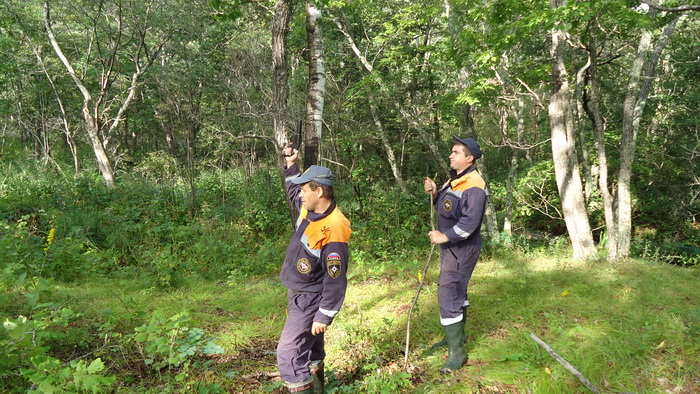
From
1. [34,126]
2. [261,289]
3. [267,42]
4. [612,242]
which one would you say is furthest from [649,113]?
[34,126]

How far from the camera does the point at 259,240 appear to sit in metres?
8.02

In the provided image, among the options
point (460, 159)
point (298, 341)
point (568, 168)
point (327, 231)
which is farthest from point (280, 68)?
point (568, 168)

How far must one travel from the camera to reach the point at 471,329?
4062mm

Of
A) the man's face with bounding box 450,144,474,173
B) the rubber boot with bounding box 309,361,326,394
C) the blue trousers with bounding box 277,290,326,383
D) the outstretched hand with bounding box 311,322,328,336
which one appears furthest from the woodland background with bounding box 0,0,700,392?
the man's face with bounding box 450,144,474,173

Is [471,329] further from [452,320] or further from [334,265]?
[334,265]

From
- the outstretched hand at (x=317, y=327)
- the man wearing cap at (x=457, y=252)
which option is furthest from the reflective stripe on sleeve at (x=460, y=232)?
the outstretched hand at (x=317, y=327)

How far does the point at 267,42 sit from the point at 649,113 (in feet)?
38.6

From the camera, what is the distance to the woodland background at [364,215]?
3.12m

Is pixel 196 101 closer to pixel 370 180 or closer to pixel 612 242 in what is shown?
pixel 370 180

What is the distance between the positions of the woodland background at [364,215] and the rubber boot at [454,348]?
12 cm

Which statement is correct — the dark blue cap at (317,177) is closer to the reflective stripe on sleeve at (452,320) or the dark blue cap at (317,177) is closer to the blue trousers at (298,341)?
the blue trousers at (298,341)

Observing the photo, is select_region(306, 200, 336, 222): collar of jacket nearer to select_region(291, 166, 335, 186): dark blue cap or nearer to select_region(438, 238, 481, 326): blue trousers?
select_region(291, 166, 335, 186): dark blue cap

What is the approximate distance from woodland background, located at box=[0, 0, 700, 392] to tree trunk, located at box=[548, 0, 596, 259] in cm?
4

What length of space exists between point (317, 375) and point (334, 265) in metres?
1.03
